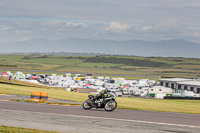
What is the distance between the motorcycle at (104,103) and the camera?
2593 centimetres

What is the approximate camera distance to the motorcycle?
2593 centimetres

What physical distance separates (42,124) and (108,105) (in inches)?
344

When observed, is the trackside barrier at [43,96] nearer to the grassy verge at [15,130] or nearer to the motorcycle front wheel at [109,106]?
the motorcycle front wheel at [109,106]

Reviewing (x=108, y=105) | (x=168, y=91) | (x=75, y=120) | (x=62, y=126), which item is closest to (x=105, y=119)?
(x=75, y=120)

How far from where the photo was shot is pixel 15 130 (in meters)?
15.9

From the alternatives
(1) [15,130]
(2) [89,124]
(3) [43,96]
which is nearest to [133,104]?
(3) [43,96]

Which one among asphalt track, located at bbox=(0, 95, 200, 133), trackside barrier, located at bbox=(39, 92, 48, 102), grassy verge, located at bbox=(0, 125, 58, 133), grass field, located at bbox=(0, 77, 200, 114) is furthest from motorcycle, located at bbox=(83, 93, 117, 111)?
grassy verge, located at bbox=(0, 125, 58, 133)

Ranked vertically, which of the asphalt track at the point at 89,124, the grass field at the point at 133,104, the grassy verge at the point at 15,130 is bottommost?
the grassy verge at the point at 15,130

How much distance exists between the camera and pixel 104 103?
26.2m

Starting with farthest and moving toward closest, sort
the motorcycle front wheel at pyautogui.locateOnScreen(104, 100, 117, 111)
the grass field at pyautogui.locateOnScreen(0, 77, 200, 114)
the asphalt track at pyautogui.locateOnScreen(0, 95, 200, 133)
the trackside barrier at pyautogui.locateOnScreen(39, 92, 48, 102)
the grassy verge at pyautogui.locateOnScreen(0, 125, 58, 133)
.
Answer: the trackside barrier at pyautogui.locateOnScreen(39, 92, 48, 102) < the grass field at pyautogui.locateOnScreen(0, 77, 200, 114) < the motorcycle front wheel at pyautogui.locateOnScreen(104, 100, 117, 111) < the asphalt track at pyautogui.locateOnScreen(0, 95, 200, 133) < the grassy verge at pyautogui.locateOnScreen(0, 125, 58, 133)

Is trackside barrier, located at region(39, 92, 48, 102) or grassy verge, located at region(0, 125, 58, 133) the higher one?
trackside barrier, located at region(39, 92, 48, 102)

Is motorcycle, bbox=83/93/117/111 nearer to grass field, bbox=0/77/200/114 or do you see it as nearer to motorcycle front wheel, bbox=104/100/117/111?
motorcycle front wheel, bbox=104/100/117/111

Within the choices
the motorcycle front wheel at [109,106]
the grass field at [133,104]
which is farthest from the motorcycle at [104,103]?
the grass field at [133,104]

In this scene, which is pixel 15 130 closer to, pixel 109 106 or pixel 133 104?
pixel 109 106
